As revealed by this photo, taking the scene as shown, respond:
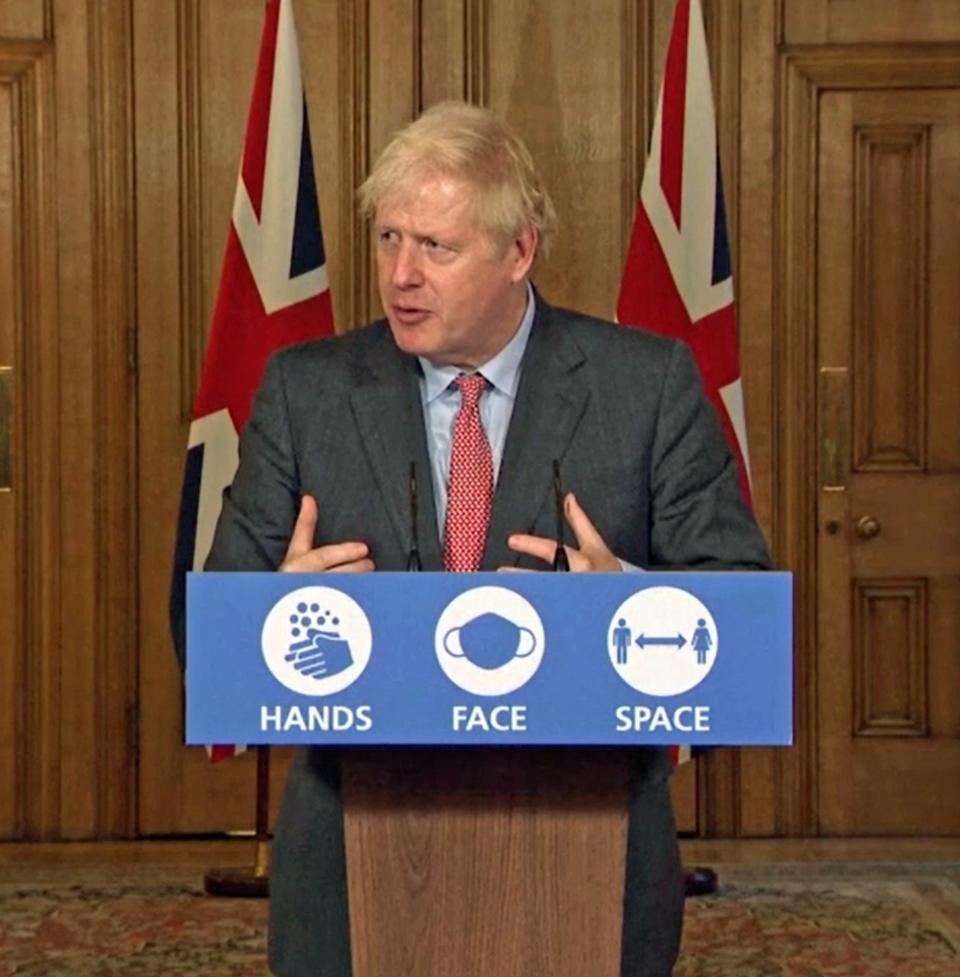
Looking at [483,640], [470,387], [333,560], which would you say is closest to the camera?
[483,640]

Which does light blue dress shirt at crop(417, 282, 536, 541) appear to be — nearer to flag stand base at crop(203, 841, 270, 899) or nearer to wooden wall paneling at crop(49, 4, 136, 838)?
flag stand base at crop(203, 841, 270, 899)

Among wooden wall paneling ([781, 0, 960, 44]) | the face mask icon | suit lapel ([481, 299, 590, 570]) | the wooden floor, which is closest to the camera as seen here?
the face mask icon

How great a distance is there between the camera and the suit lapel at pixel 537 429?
2.46 meters

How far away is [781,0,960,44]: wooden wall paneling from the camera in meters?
5.70

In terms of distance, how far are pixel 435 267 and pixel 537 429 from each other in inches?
8.9

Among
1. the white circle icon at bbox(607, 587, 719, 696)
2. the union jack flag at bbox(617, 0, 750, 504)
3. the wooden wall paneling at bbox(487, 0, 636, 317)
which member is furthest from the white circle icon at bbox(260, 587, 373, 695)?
the wooden wall paneling at bbox(487, 0, 636, 317)

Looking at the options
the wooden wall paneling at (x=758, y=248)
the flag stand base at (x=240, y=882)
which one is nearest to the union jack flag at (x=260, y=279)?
the flag stand base at (x=240, y=882)

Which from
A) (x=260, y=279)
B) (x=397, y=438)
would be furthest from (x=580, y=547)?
(x=260, y=279)

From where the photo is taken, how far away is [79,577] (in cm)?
574

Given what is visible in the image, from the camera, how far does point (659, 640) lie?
2.02 metres

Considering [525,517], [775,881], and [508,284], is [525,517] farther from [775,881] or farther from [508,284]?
[775,881]

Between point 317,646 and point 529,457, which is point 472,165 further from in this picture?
point 317,646

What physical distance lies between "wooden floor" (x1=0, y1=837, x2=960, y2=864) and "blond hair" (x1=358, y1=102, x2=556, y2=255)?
3.32 metres

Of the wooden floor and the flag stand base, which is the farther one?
the wooden floor
